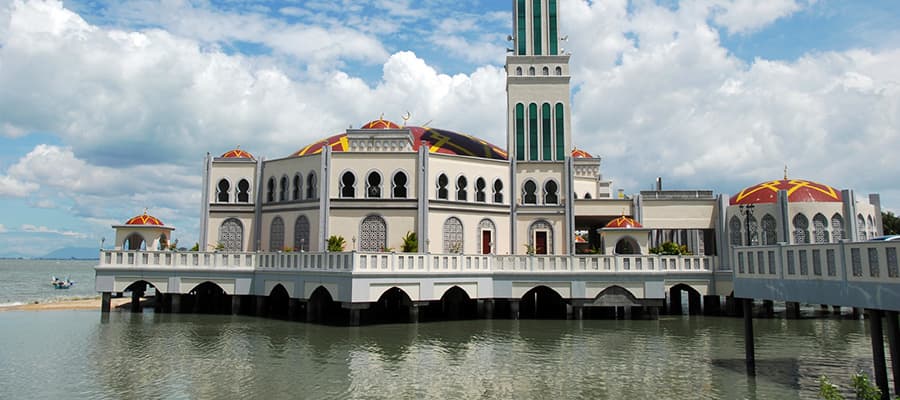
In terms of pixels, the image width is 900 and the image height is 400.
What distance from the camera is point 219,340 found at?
26.2 m

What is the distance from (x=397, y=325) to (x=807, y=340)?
18806mm

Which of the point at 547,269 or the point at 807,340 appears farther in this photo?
the point at 547,269

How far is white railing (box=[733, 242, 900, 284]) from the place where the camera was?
572 inches

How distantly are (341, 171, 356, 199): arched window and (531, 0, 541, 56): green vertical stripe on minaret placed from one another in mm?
16706

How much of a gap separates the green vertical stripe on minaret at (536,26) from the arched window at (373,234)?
17460mm

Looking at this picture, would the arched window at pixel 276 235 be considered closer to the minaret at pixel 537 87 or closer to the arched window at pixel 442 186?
the arched window at pixel 442 186

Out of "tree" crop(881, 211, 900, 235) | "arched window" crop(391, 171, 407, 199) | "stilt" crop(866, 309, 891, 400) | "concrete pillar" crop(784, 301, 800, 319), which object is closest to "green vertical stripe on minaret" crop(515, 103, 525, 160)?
"arched window" crop(391, 171, 407, 199)

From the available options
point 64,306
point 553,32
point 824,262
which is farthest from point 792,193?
point 64,306

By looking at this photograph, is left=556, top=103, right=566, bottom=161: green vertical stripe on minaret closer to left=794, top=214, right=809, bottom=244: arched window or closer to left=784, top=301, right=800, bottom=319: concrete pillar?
left=794, top=214, right=809, bottom=244: arched window

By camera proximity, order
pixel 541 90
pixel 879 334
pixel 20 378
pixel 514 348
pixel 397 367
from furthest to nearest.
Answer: pixel 541 90
pixel 514 348
pixel 397 367
pixel 20 378
pixel 879 334

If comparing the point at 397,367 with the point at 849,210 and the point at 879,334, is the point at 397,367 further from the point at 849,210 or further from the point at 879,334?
the point at 849,210

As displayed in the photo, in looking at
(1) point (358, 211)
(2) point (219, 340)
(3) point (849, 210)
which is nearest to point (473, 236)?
(1) point (358, 211)

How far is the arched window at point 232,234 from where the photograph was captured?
133 ft

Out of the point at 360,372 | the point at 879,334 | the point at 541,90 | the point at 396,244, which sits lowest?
the point at 360,372
